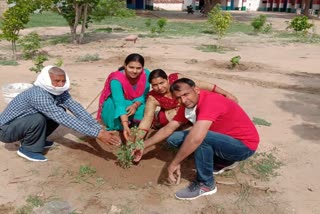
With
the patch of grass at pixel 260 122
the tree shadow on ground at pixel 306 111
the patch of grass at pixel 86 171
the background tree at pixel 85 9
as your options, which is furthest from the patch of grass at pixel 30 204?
the background tree at pixel 85 9

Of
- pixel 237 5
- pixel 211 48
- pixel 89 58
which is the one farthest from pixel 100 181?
pixel 237 5

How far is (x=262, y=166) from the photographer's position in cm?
369

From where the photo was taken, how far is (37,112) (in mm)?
3438

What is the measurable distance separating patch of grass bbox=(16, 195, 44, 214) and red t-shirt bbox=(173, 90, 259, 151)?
1.33 m

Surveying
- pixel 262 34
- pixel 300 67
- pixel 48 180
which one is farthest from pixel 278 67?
pixel 262 34

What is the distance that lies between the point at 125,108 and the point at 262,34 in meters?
15.3

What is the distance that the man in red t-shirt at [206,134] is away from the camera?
278 centimetres

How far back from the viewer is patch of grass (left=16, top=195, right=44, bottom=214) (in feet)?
9.30

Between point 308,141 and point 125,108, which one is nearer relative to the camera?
point 125,108

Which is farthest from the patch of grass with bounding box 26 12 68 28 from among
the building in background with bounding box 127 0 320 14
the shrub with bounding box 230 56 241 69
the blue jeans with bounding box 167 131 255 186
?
the blue jeans with bounding box 167 131 255 186

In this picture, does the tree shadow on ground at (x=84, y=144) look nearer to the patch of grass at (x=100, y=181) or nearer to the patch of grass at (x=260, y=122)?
the patch of grass at (x=100, y=181)

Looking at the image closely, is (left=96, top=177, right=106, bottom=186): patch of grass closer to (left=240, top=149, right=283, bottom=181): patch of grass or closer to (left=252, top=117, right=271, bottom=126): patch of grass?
(left=240, top=149, right=283, bottom=181): patch of grass

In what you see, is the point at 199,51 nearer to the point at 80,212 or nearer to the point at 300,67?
the point at 300,67

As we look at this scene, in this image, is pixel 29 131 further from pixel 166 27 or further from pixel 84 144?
pixel 166 27
